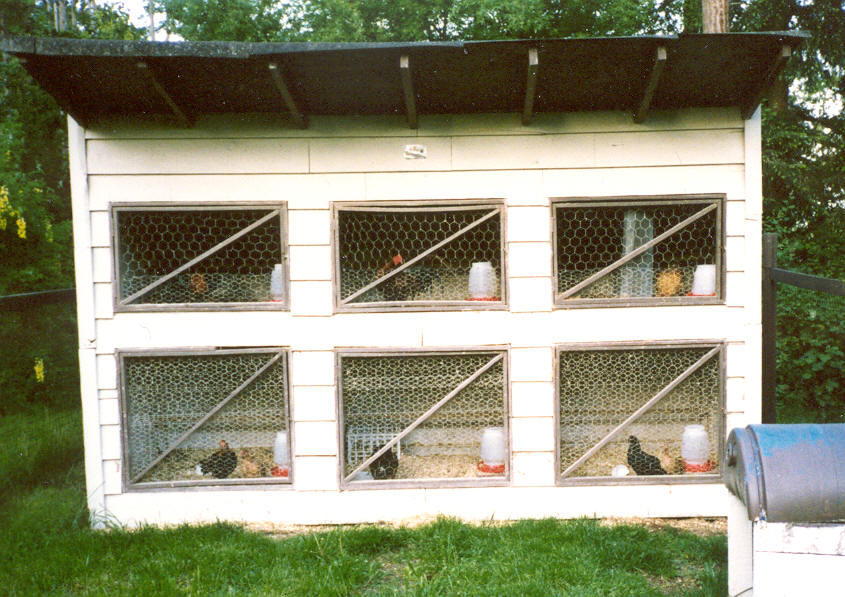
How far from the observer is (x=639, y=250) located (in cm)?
325

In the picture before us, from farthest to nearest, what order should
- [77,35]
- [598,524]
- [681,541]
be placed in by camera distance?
[77,35], [598,524], [681,541]

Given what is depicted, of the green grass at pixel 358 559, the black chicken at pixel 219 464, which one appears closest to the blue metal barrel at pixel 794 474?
the green grass at pixel 358 559

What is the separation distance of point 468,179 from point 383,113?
57 centimetres

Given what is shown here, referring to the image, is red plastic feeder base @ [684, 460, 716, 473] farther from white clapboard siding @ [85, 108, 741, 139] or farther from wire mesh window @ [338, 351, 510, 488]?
white clapboard siding @ [85, 108, 741, 139]

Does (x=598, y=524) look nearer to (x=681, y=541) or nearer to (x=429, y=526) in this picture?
(x=681, y=541)

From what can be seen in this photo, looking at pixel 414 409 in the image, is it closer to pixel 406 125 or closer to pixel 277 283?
pixel 277 283

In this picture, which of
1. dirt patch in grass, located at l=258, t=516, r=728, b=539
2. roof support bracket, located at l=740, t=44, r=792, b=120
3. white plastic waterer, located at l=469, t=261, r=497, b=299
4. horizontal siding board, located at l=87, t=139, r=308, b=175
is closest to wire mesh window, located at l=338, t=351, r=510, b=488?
dirt patch in grass, located at l=258, t=516, r=728, b=539

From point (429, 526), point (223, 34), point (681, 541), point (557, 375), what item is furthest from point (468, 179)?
point (223, 34)

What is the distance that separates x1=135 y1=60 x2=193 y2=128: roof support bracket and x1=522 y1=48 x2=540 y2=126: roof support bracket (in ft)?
5.73

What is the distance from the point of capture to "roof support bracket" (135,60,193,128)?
2.77 m

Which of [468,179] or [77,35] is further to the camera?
[77,35]

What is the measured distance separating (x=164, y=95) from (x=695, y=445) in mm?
3309

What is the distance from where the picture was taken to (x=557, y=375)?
329cm

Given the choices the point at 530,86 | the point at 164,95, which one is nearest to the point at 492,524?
the point at 530,86
